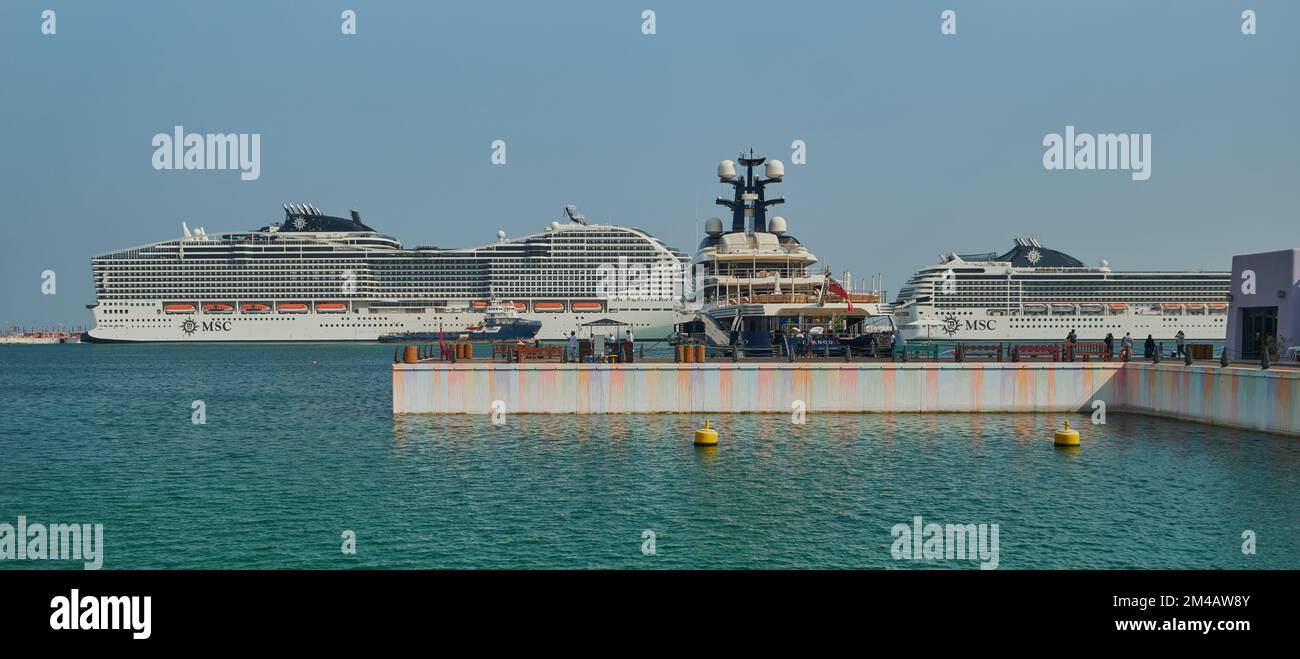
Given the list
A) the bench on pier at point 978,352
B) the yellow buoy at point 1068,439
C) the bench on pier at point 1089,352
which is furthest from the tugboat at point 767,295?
the yellow buoy at point 1068,439

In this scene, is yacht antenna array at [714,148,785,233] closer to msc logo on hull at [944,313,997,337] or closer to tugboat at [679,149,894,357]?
tugboat at [679,149,894,357]

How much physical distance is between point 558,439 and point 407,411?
767 cm

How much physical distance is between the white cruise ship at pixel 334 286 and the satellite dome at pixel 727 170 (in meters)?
78.4

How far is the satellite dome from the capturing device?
61.2m

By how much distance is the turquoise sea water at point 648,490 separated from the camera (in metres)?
16.8

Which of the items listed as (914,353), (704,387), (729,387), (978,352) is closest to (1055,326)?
(978,352)

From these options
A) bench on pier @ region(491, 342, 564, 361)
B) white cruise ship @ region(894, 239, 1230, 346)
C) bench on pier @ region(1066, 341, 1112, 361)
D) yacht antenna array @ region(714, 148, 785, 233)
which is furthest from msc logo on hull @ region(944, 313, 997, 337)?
bench on pier @ region(491, 342, 564, 361)

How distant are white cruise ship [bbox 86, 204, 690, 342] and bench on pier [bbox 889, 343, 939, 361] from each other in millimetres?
102870

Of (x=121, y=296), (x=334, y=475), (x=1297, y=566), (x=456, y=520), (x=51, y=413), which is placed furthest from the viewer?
(x=121, y=296)

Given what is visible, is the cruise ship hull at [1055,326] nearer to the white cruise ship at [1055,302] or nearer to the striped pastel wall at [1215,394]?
the white cruise ship at [1055,302]
